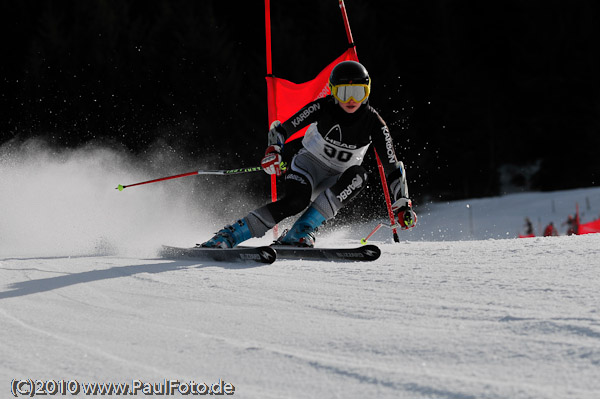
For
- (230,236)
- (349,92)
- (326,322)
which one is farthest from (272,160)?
(326,322)

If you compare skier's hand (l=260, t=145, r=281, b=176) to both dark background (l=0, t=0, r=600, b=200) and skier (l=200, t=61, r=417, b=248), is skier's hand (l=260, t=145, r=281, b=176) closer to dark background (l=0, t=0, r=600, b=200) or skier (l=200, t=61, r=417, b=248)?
skier (l=200, t=61, r=417, b=248)

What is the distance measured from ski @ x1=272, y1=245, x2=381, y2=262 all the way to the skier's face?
100 cm

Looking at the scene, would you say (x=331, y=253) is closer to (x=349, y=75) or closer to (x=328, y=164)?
(x=328, y=164)

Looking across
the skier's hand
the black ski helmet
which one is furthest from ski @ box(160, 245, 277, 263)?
the black ski helmet

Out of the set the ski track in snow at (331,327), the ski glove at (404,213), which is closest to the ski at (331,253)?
the ski track in snow at (331,327)

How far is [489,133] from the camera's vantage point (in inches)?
1009

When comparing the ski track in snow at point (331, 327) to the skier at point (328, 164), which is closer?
the ski track in snow at point (331, 327)

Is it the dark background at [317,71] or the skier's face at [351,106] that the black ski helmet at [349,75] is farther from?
the dark background at [317,71]

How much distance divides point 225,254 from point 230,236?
0.31 meters

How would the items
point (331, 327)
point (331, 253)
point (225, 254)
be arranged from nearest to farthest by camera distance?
point (331, 327), point (331, 253), point (225, 254)

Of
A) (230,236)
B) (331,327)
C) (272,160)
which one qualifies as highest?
(272,160)

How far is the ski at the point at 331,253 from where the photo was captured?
11.5ft

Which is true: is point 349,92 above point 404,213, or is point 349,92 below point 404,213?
above

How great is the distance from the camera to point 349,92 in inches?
161
